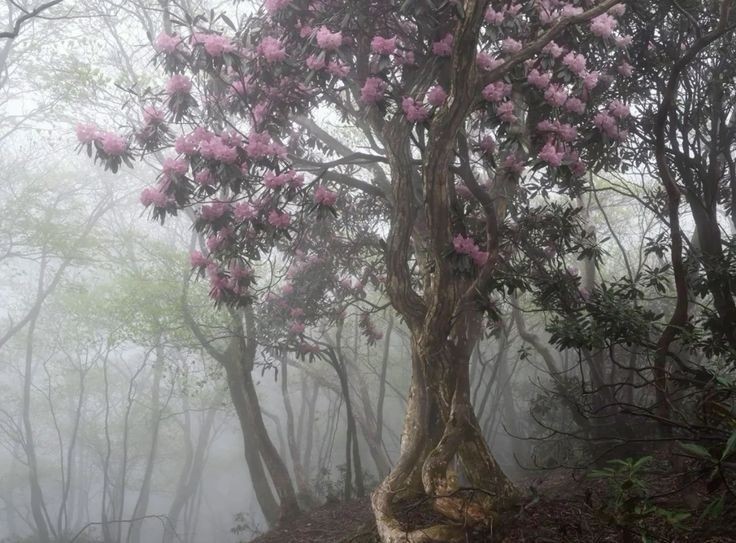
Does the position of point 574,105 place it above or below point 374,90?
below

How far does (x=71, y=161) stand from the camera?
15.1 m

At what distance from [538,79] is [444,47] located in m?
0.77

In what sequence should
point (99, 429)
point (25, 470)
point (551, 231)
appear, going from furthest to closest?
point (25, 470)
point (99, 429)
point (551, 231)

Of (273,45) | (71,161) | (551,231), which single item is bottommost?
(551,231)

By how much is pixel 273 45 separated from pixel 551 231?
2.90 meters

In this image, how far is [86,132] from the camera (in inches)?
174

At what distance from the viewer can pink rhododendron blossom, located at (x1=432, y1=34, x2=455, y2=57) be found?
4016mm

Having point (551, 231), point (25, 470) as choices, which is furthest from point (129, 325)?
point (25, 470)

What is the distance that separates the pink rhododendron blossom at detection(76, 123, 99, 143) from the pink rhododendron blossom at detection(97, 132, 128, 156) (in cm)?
6

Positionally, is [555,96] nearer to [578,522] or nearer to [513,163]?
[513,163]

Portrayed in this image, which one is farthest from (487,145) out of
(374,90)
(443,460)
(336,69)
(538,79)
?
(443,460)

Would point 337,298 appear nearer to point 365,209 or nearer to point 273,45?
point 365,209

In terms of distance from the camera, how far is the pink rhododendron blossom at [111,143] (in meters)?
4.54

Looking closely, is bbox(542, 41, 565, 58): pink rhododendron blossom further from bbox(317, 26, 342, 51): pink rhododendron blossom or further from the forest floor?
the forest floor
